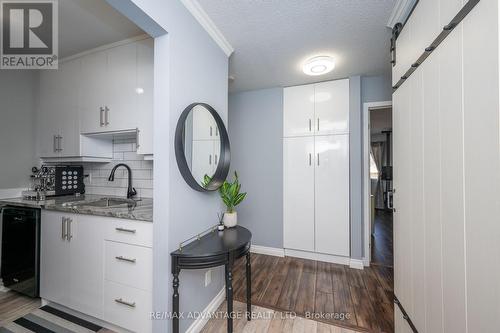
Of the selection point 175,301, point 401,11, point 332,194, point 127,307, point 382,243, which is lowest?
point 382,243

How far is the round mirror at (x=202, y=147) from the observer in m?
1.34

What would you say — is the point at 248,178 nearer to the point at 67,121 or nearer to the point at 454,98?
the point at 67,121

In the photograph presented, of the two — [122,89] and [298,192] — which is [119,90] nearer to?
[122,89]

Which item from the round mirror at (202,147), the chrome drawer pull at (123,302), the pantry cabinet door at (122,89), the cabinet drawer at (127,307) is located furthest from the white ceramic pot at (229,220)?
the pantry cabinet door at (122,89)

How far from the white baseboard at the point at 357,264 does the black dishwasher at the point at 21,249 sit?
3276 mm

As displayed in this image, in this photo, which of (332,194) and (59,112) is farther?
(332,194)

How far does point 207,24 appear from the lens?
62.4 inches

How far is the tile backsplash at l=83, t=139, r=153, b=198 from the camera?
2.19m

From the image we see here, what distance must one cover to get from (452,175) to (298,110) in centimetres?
218

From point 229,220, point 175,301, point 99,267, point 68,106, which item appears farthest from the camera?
point 68,106

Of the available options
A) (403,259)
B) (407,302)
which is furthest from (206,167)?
(407,302)

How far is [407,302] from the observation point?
1276mm

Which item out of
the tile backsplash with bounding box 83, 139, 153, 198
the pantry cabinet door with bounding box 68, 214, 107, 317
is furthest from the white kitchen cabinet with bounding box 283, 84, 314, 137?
the pantry cabinet door with bounding box 68, 214, 107, 317

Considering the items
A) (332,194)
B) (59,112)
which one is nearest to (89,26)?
(59,112)
